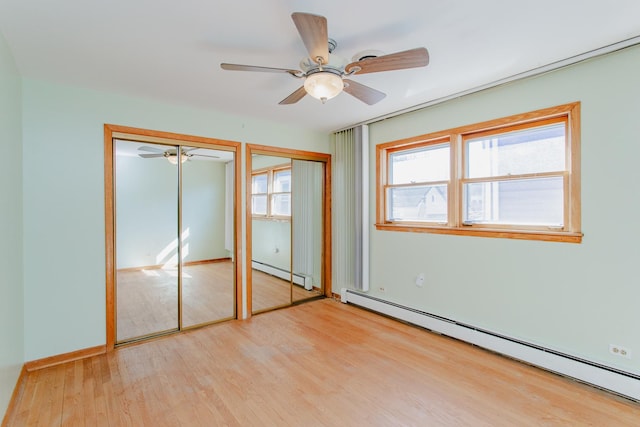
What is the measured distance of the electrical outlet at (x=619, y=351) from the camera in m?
2.28

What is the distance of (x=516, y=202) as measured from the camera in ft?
9.66

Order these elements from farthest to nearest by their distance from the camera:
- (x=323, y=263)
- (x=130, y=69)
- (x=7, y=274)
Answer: (x=323, y=263), (x=130, y=69), (x=7, y=274)

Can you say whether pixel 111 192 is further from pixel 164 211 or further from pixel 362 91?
pixel 362 91

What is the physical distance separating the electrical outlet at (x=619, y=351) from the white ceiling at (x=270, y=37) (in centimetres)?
224

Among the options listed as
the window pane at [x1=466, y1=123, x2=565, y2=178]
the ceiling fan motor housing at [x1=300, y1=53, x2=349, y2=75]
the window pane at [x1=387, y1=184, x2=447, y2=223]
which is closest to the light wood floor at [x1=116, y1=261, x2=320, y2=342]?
the window pane at [x1=387, y1=184, x2=447, y2=223]

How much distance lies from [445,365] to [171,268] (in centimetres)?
304

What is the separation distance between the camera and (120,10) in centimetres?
179

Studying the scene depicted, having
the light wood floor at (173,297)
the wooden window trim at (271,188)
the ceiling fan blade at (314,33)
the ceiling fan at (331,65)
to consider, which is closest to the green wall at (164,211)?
the light wood floor at (173,297)

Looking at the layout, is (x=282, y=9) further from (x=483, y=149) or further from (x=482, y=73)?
(x=483, y=149)

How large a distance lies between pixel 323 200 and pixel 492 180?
2.46 meters

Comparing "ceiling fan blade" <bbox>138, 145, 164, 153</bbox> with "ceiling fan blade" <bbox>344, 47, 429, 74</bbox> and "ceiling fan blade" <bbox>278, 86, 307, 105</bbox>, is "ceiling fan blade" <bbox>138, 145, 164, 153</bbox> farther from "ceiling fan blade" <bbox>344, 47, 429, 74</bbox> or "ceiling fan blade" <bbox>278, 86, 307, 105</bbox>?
"ceiling fan blade" <bbox>344, 47, 429, 74</bbox>

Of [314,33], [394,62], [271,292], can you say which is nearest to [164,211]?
[271,292]

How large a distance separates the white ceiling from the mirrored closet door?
855mm

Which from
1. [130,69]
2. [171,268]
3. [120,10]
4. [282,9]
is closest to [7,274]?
[171,268]
